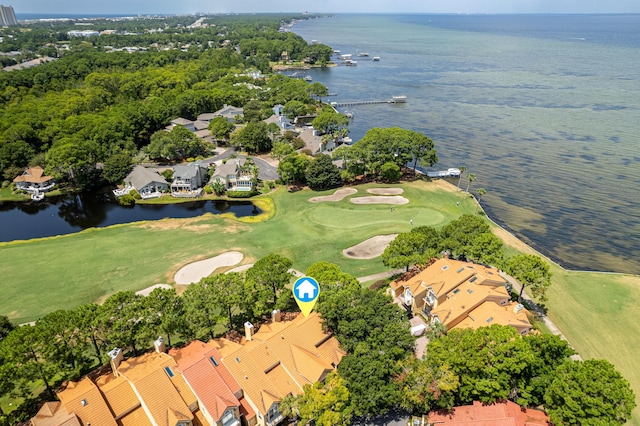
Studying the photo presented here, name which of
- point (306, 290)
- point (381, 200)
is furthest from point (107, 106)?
point (306, 290)

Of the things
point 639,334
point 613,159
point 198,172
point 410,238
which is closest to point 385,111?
point 613,159

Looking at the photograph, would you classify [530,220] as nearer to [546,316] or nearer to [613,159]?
[546,316]

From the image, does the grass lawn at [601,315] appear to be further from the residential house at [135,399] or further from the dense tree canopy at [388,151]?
the dense tree canopy at [388,151]

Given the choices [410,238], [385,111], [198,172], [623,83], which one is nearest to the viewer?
[410,238]

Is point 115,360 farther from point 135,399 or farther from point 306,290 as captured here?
point 306,290

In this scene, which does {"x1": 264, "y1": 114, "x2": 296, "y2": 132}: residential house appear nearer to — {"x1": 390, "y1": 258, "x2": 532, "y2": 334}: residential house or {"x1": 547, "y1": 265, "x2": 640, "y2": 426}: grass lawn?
{"x1": 390, "y1": 258, "x2": 532, "y2": 334}: residential house
